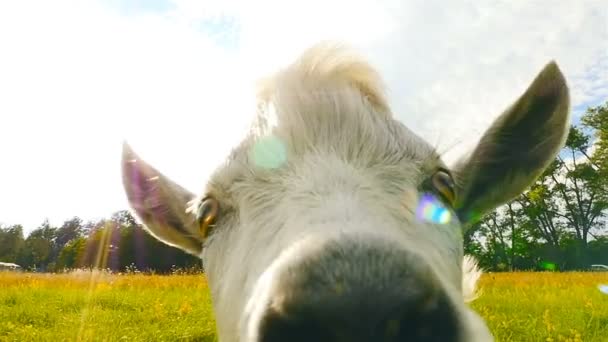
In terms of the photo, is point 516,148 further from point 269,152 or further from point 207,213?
point 207,213

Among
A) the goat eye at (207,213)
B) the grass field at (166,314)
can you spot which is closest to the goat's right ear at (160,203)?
the goat eye at (207,213)

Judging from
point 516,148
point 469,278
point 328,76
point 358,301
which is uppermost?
point 328,76

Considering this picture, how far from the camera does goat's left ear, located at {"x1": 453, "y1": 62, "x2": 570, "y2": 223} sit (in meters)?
3.17

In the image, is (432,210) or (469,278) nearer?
(432,210)

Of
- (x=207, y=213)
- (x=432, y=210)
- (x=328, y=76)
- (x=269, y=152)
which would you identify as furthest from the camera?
(x=328, y=76)

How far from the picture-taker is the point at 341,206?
211cm

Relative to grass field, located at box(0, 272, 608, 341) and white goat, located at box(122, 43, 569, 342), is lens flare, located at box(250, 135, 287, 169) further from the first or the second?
grass field, located at box(0, 272, 608, 341)

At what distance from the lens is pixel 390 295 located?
1.60 m

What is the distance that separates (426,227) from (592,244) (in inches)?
2513

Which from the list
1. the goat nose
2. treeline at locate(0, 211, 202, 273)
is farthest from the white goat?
treeline at locate(0, 211, 202, 273)

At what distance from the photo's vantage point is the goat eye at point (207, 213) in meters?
3.07

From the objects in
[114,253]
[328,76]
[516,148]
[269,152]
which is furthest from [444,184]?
[114,253]

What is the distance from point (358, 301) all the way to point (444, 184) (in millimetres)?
1475

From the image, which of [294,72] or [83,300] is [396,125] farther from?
[83,300]
